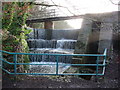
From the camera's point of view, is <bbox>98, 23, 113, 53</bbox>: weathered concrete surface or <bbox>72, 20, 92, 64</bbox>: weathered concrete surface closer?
<bbox>98, 23, 113, 53</bbox>: weathered concrete surface

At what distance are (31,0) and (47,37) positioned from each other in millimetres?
10389

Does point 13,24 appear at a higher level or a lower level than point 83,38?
higher

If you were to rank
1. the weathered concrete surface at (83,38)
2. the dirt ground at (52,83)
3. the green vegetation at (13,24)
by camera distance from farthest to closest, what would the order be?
the weathered concrete surface at (83,38), the green vegetation at (13,24), the dirt ground at (52,83)

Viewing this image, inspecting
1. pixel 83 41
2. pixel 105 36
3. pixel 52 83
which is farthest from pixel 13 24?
pixel 105 36

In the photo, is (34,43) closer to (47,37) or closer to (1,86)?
(47,37)

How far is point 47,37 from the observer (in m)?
15.5

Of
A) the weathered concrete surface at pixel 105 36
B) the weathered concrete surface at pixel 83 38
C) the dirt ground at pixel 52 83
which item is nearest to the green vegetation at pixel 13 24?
the dirt ground at pixel 52 83

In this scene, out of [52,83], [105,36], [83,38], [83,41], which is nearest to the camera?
[52,83]

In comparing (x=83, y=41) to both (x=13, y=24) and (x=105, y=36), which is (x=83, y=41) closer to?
(x=105, y=36)

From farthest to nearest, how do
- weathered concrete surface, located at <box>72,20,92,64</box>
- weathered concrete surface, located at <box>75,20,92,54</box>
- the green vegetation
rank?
1. weathered concrete surface, located at <box>75,20,92,54</box>
2. weathered concrete surface, located at <box>72,20,92,64</box>
3. the green vegetation

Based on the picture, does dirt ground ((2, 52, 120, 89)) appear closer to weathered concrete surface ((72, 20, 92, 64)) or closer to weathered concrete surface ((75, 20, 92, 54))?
weathered concrete surface ((72, 20, 92, 64))

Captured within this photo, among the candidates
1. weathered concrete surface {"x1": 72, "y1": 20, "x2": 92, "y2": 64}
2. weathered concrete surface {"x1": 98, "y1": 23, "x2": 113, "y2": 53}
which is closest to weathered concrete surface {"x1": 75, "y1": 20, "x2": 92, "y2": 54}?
weathered concrete surface {"x1": 72, "y1": 20, "x2": 92, "y2": 64}

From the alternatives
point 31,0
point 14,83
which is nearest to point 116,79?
point 14,83

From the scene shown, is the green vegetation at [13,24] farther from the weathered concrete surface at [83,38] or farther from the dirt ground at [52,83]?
the weathered concrete surface at [83,38]
